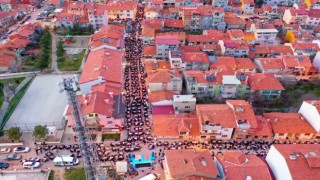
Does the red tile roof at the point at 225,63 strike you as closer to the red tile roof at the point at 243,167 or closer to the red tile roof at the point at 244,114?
the red tile roof at the point at 244,114

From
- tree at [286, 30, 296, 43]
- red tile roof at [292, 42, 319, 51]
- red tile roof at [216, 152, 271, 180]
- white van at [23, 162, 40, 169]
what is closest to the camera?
red tile roof at [216, 152, 271, 180]

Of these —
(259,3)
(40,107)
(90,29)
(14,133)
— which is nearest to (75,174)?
(14,133)

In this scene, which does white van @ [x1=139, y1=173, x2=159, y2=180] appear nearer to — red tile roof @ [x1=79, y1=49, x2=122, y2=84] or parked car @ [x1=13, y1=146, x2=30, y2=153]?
parked car @ [x1=13, y1=146, x2=30, y2=153]

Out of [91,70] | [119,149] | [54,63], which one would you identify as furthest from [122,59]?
[119,149]

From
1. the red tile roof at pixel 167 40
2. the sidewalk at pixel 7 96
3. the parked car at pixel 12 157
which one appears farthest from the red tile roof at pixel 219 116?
the sidewalk at pixel 7 96

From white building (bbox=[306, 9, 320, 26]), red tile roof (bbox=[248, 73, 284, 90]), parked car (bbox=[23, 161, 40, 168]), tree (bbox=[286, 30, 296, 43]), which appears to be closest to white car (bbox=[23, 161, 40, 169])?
parked car (bbox=[23, 161, 40, 168])
